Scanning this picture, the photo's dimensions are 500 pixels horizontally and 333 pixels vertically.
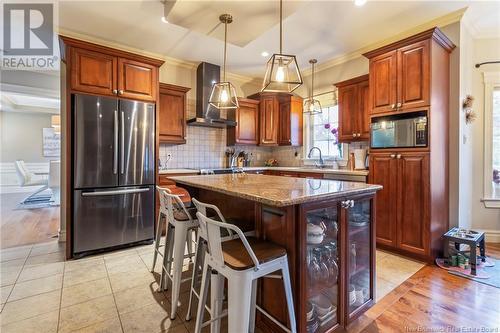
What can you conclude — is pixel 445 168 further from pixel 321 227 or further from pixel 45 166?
pixel 45 166

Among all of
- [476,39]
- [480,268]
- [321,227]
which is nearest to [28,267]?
[321,227]

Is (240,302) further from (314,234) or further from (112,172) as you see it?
(112,172)

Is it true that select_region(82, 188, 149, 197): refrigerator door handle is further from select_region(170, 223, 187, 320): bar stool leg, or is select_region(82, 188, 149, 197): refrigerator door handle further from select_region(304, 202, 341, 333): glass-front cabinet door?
select_region(304, 202, 341, 333): glass-front cabinet door

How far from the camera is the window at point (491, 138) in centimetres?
324

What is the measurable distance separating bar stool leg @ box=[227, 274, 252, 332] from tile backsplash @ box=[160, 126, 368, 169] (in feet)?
10.7

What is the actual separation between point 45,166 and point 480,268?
36.1ft

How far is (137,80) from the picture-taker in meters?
3.14

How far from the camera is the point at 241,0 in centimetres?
216

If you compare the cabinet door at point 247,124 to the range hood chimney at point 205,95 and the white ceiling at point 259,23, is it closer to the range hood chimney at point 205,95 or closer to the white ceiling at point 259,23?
the range hood chimney at point 205,95

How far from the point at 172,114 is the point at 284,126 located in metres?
2.08

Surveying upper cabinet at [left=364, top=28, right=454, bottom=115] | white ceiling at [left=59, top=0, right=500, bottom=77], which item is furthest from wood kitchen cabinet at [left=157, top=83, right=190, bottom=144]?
upper cabinet at [left=364, top=28, right=454, bottom=115]

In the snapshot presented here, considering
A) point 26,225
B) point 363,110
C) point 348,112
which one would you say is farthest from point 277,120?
point 26,225

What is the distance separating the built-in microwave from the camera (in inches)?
103

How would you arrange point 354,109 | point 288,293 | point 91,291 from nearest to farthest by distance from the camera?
1. point 288,293
2. point 91,291
3. point 354,109
